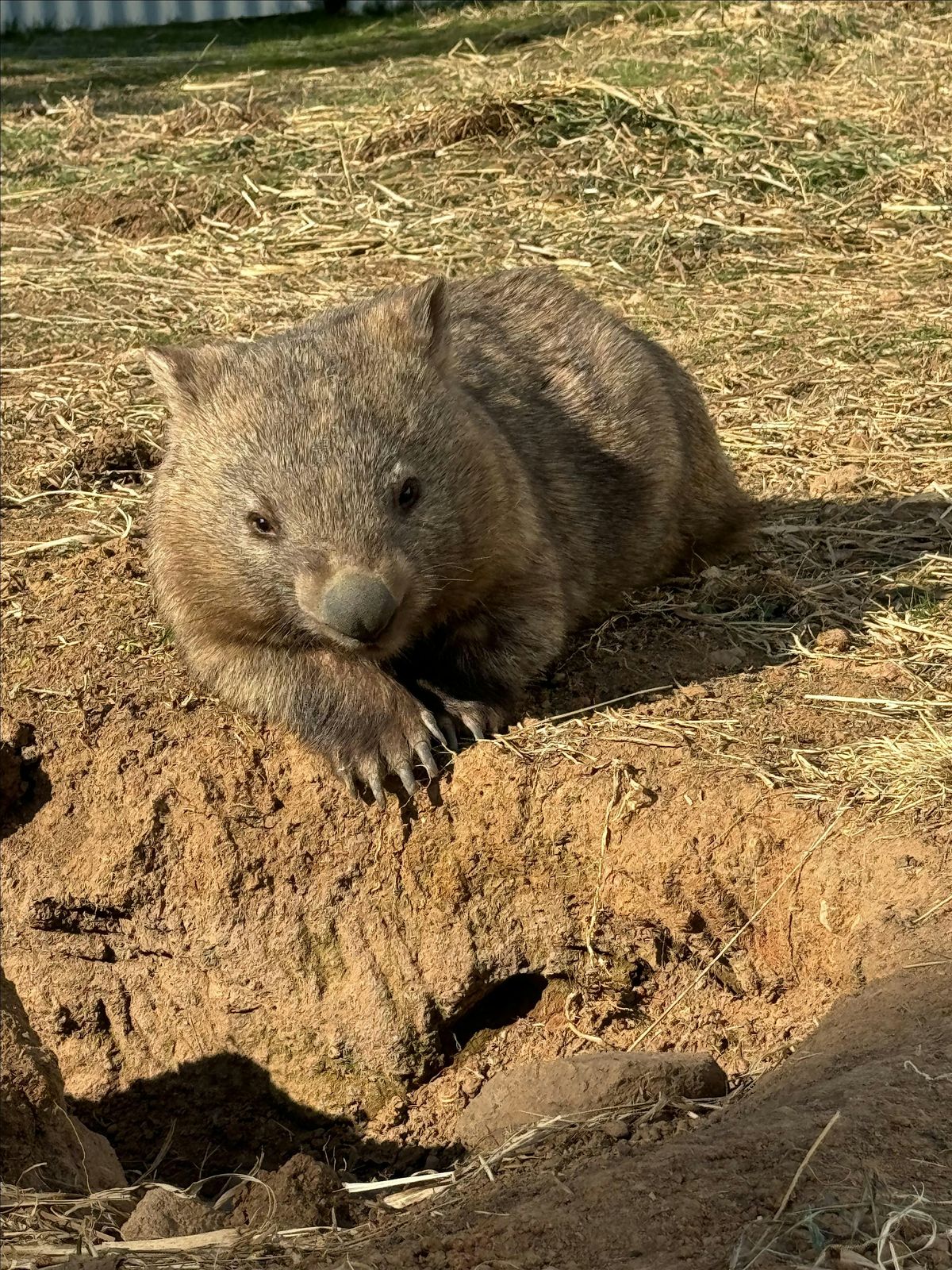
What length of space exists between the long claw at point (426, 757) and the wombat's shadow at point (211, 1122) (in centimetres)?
119

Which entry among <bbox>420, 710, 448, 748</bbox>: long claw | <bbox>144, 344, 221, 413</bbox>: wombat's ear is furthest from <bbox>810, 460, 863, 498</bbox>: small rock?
<bbox>144, 344, 221, 413</bbox>: wombat's ear

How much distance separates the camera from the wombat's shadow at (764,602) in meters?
4.81

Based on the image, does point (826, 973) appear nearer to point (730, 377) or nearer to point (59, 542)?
point (59, 542)

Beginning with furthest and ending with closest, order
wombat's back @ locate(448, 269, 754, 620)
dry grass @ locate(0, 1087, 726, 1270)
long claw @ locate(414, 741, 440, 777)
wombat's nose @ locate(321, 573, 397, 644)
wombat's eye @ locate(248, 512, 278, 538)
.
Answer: wombat's back @ locate(448, 269, 754, 620)
long claw @ locate(414, 741, 440, 777)
wombat's eye @ locate(248, 512, 278, 538)
wombat's nose @ locate(321, 573, 397, 644)
dry grass @ locate(0, 1087, 726, 1270)

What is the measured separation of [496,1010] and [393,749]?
3.20 ft

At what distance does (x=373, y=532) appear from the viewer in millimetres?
3941

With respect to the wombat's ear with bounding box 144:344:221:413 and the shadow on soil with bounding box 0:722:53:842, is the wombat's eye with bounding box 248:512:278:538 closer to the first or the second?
the wombat's ear with bounding box 144:344:221:413

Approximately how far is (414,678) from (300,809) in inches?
19.0

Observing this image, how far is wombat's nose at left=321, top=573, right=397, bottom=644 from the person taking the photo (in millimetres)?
3777

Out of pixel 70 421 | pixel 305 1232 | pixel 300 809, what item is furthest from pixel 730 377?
pixel 305 1232

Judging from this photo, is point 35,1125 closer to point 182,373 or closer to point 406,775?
point 406,775

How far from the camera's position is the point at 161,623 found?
4938 millimetres

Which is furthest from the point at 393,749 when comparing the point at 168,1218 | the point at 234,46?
the point at 234,46

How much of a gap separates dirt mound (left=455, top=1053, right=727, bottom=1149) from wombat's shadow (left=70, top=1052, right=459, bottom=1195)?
1092mm
